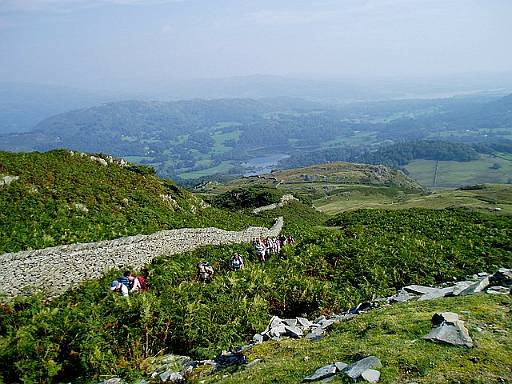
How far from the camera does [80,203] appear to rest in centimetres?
3219

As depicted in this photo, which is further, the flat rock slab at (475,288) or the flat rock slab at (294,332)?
the flat rock slab at (475,288)

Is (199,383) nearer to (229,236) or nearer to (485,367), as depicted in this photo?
(485,367)

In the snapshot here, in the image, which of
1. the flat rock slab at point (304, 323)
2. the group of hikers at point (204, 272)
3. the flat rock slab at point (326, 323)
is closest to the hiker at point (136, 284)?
the group of hikers at point (204, 272)

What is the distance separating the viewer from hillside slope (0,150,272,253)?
27.4 meters

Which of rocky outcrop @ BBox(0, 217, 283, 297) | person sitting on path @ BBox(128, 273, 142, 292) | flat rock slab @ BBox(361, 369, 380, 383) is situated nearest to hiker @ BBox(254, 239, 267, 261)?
rocky outcrop @ BBox(0, 217, 283, 297)

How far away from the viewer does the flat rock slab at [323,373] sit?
1096cm

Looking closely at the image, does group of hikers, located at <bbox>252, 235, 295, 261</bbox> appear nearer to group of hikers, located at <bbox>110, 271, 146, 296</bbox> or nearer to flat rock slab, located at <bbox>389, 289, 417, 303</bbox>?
group of hikers, located at <bbox>110, 271, 146, 296</bbox>

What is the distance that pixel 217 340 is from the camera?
15.5 metres

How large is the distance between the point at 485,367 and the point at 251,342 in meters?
7.71

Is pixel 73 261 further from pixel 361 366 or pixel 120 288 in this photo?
pixel 361 366

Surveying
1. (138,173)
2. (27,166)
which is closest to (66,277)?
(27,166)

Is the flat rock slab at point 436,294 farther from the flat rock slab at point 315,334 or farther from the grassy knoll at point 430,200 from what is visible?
the grassy knoll at point 430,200

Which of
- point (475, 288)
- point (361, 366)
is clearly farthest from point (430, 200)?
point (361, 366)

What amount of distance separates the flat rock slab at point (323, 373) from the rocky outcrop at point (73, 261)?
16.2 m
